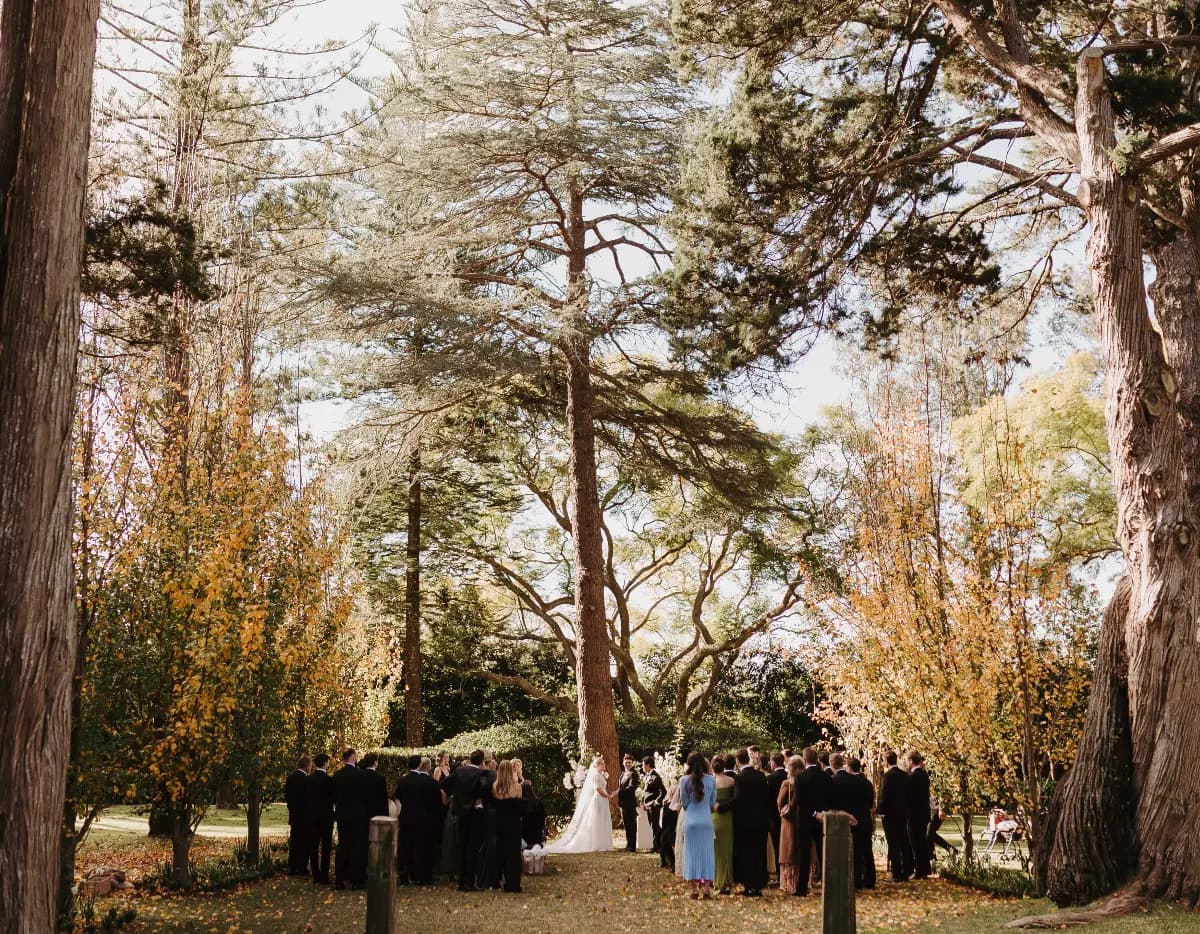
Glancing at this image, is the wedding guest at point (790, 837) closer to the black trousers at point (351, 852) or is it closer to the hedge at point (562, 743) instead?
the black trousers at point (351, 852)

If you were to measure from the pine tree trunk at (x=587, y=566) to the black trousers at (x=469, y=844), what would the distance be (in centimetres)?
580

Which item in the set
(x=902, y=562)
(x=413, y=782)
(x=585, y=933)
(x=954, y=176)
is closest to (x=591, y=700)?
(x=413, y=782)

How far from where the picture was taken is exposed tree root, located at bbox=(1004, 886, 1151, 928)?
28.6ft

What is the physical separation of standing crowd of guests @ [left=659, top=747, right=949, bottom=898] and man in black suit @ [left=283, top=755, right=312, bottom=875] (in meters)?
4.59

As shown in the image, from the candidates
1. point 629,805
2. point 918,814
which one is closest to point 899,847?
point 918,814

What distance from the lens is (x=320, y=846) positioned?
12.3m

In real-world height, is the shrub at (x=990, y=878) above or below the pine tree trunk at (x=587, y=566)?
below

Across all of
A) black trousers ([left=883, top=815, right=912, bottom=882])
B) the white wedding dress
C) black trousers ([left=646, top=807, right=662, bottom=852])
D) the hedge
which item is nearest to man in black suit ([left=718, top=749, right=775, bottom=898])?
black trousers ([left=883, top=815, right=912, bottom=882])

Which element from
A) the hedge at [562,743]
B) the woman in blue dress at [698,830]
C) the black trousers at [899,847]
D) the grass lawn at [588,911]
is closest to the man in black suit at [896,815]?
the black trousers at [899,847]

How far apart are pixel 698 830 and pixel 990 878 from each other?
3480 mm

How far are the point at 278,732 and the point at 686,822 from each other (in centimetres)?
493

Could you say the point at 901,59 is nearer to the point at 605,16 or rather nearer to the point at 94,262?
the point at 605,16

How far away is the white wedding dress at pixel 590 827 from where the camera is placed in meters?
15.7

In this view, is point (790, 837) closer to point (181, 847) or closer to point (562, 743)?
point (181, 847)
